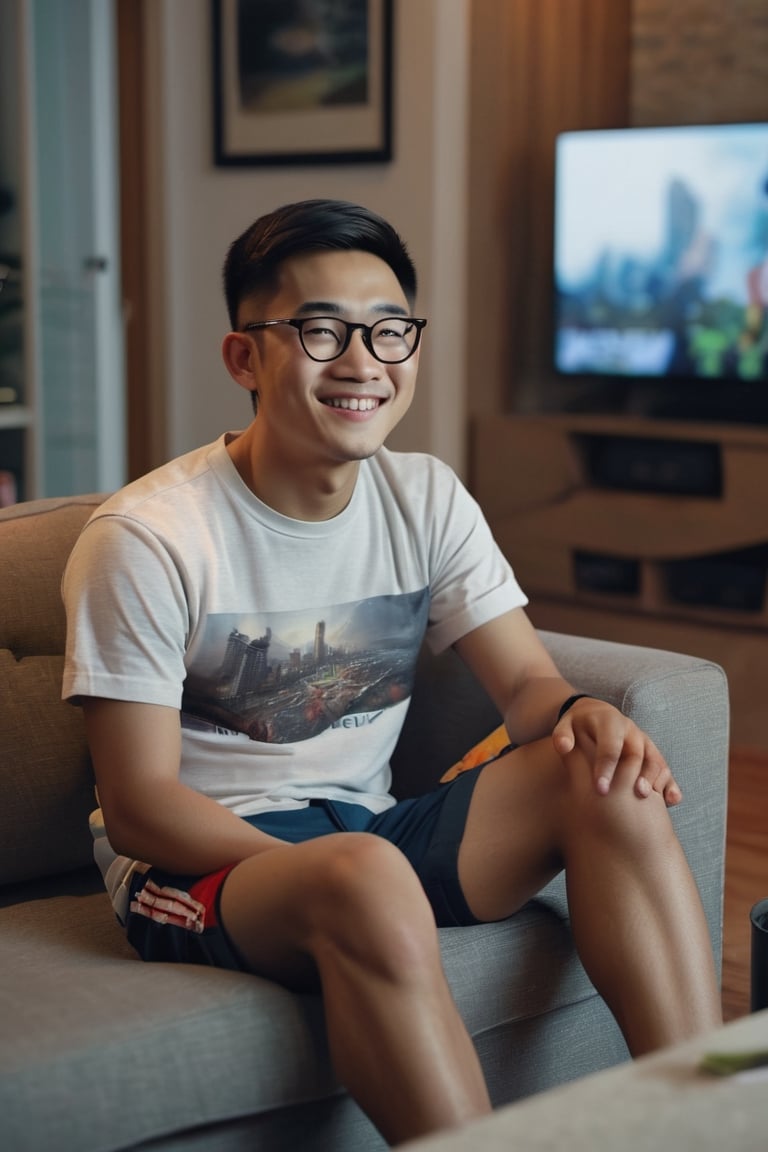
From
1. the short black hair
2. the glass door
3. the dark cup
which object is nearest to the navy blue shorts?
the dark cup

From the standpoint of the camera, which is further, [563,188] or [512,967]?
[563,188]

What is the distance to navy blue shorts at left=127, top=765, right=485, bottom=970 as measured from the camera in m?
1.46

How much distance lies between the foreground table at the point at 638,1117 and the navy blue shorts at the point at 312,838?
1.57 feet

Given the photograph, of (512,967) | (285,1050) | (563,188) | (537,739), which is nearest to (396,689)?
(537,739)

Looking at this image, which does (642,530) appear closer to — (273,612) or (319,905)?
(273,612)

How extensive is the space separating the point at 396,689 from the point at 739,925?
3.60ft

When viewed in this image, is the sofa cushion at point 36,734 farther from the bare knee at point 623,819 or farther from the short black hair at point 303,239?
the bare knee at point 623,819

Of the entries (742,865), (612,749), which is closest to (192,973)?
(612,749)

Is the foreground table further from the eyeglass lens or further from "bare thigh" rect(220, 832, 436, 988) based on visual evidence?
the eyeglass lens

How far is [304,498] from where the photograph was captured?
1.66 m

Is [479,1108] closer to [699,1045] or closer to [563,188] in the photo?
[699,1045]

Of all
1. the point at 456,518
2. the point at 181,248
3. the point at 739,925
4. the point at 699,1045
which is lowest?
the point at 739,925

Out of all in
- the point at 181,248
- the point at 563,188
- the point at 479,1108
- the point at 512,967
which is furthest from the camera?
the point at 181,248

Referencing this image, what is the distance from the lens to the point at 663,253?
3.91m
